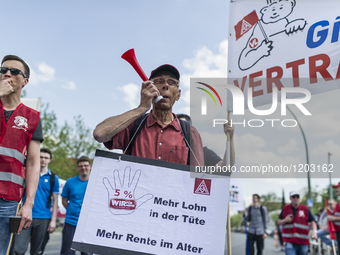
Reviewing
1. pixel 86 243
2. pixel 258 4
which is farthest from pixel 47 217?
pixel 258 4

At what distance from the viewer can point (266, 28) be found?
3.78 metres

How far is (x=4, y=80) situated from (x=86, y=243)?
1629 mm

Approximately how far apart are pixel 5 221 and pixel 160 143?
1434 millimetres

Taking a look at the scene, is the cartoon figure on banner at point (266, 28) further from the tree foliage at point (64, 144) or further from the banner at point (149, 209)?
the tree foliage at point (64, 144)

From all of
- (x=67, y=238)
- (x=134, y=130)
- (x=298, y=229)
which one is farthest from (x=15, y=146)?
(x=298, y=229)

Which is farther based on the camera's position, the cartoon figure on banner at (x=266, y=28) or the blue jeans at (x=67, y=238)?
the blue jeans at (x=67, y=238)

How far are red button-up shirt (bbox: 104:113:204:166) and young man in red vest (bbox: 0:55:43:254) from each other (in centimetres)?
91

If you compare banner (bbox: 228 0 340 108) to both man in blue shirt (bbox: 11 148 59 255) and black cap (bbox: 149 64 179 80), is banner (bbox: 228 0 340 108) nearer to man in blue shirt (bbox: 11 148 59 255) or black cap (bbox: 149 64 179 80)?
black cap (bbox: 149 64 179 80)

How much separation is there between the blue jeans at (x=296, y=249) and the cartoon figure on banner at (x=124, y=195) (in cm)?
667

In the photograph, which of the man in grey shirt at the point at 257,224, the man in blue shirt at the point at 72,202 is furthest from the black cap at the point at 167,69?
the man in grey shirt at the point at 257,224

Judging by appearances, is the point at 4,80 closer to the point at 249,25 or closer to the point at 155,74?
the point at 155,74

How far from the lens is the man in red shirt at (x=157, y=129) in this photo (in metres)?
2.17

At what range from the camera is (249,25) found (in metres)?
3.93

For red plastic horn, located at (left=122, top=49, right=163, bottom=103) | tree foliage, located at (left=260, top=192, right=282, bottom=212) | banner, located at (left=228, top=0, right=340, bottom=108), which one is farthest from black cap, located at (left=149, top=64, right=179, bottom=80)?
tree foliage, located at (left=260, top=192, right=282, bottom=212)
